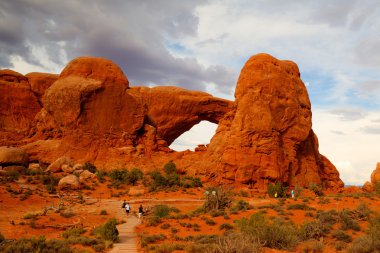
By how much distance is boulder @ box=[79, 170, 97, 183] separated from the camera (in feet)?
93.3

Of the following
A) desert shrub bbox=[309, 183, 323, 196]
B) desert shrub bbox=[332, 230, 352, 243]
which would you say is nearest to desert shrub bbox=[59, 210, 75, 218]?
desert shrub bbox=[332, 230, 352, 243]

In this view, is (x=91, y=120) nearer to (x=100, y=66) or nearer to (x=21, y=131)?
(x=100, y=66)

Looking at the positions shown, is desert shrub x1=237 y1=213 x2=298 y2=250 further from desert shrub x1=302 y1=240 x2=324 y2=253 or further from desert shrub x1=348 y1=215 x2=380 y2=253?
desert shrub x1=348 y1=215 x2=380 y2=253

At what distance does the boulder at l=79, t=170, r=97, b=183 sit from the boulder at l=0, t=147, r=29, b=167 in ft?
18.2

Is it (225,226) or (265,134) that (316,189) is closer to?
(265,134)

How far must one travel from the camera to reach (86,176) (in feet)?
95.0

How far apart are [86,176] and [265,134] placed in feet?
52.1

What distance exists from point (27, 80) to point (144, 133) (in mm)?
18198

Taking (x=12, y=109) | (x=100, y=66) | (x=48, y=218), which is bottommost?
(x=48, y=218)

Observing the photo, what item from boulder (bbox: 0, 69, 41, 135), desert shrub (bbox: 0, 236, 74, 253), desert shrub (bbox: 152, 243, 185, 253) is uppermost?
boulder (bbox: 0, 69, 41, 135)

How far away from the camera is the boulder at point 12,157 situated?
29.0 meters

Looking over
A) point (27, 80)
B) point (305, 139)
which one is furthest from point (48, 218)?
point (27, 80)

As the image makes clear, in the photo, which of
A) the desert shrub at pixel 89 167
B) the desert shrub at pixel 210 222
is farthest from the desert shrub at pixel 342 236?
the desert shrub at pixel 89 167

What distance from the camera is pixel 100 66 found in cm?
3591
